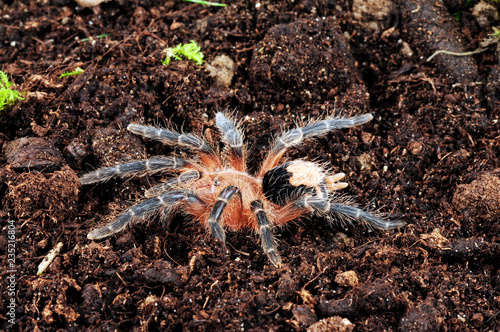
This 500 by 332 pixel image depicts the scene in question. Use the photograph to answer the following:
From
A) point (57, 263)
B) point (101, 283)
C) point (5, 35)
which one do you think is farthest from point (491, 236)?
point (5, 35)

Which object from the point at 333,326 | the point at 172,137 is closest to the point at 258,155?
the point at 172,137

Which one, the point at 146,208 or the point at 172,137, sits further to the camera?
the point at 172,137

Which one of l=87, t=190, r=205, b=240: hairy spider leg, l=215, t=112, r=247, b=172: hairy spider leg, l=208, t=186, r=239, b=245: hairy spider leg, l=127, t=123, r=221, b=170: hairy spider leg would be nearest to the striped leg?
l=208, t=186, r=239, b=245: hairy spider leg

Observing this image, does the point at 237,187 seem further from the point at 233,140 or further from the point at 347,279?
the point at 347,279

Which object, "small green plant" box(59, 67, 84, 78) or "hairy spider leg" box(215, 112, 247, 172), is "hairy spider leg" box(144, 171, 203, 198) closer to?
"hairy spider leg" box(215, 112, 247, 172)

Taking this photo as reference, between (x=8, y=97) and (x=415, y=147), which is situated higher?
(x=8, y=97)

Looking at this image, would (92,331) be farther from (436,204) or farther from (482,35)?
(482,35)
